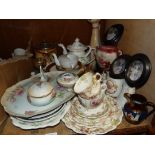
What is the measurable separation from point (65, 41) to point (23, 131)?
662 mm

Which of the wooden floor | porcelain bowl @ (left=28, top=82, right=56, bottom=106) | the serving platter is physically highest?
porcelain bowl @ (left=28, top=82, right=56, bottom=106)

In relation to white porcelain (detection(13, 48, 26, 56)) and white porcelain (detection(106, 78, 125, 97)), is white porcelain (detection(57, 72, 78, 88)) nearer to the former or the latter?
white porcelain (detection(106, 78, 125, 97))

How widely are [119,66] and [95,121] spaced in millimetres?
296

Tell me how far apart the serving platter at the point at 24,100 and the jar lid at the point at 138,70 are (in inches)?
10.3

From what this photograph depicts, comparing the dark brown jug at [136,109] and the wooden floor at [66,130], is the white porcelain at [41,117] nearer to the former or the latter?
the wooden floor at [66,130]

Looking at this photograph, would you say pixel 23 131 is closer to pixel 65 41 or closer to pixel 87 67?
pixel 87 67

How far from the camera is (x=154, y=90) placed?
0.92 meters

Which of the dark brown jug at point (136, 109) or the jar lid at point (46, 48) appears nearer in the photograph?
the dark brown jug at point (136, 109)

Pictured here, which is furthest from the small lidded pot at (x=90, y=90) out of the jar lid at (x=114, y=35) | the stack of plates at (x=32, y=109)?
the jar lid at (x=114, y=35)

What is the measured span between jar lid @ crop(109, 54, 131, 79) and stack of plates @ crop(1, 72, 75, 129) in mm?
219

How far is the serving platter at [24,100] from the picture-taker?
2.85ft

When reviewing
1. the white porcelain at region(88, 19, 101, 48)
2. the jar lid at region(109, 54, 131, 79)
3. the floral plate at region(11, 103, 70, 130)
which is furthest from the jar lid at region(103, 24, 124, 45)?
the floral plate at region(11, 103, 70, 130)

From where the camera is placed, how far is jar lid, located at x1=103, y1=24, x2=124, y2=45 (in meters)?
1.16
